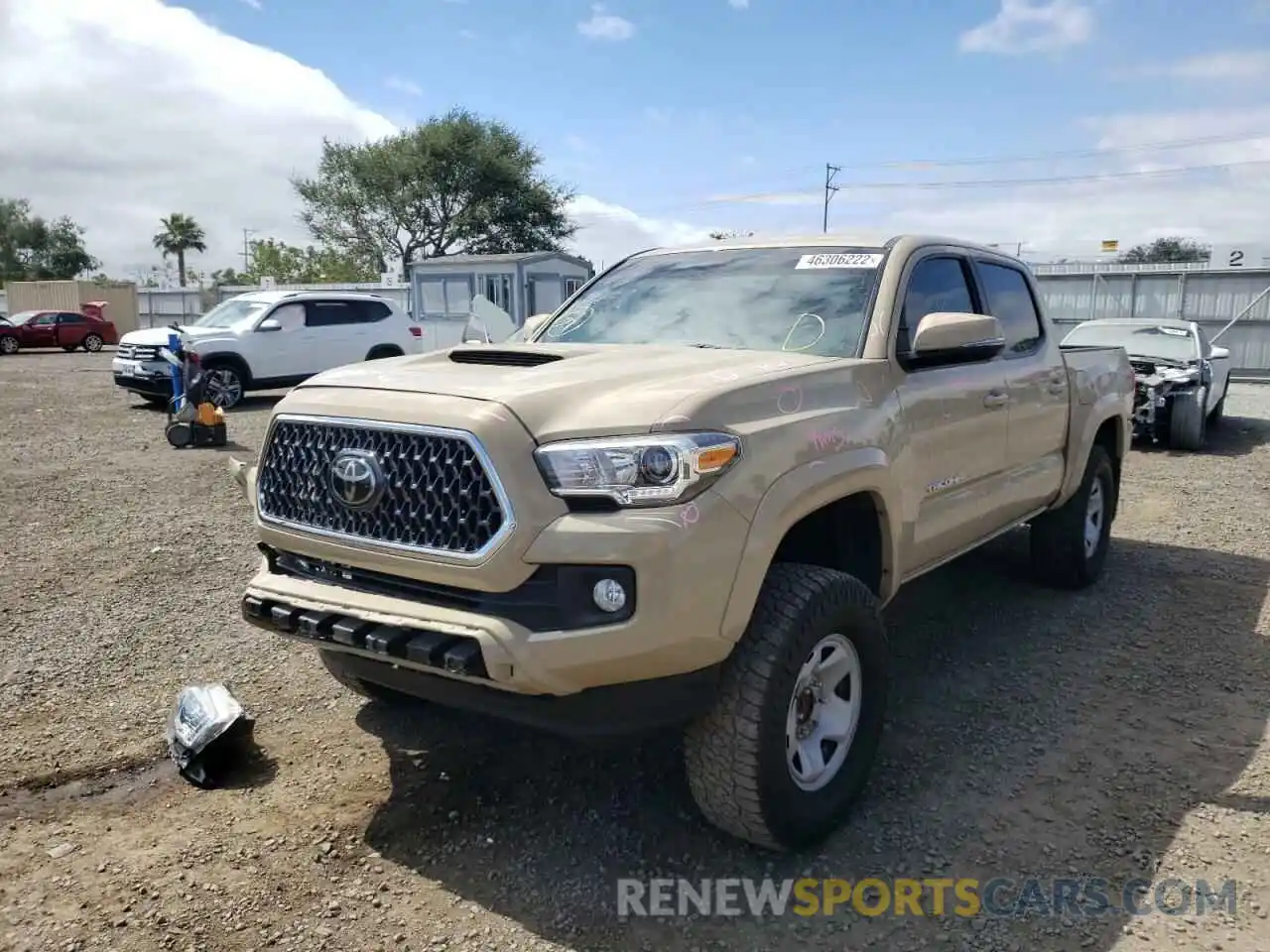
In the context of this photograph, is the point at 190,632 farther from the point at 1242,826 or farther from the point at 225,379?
the point at 225,379

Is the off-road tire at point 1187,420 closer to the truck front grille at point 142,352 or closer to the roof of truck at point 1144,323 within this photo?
the roof of truck at point 1144,323

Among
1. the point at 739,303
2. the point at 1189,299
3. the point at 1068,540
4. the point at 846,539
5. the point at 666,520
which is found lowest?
the point at 1068,540

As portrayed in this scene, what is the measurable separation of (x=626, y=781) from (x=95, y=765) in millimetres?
1988

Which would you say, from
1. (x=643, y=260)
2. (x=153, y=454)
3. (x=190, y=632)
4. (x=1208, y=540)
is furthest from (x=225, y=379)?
(x=1208, y=540)

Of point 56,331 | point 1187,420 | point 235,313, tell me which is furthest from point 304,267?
point 1187,420

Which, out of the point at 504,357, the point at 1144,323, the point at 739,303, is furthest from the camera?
the point at 1144,323

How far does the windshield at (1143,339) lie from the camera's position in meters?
12.0

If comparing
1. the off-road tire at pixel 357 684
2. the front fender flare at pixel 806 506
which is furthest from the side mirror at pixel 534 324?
the front fender flare at pixel 806 506

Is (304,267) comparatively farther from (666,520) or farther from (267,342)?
(666,520)

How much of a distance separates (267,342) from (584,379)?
13.8 meters

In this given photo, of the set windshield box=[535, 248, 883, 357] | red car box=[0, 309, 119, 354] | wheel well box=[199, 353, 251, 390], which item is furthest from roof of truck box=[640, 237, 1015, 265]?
red car box=[0, 309, 119, 354]

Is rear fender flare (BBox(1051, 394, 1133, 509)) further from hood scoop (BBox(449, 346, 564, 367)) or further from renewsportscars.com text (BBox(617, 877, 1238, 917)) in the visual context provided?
hood scoop (BBox(449, 346, 564, 367))

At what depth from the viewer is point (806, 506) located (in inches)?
115

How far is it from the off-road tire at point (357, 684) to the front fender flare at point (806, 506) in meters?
1.45
